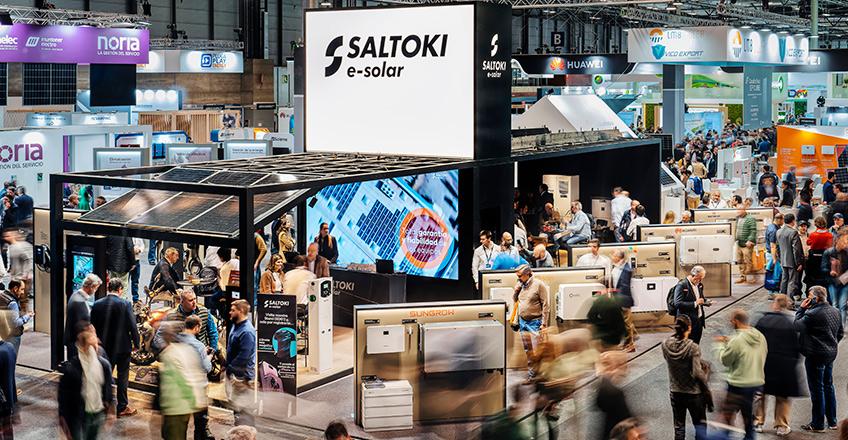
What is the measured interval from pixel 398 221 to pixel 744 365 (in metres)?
6.53

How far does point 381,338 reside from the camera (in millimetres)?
8617

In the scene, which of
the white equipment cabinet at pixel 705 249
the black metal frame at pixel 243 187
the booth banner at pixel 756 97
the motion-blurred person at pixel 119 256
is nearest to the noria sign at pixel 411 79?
the black metal frame at pixel 243 187

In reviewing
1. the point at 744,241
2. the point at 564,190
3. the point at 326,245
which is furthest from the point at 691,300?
the point at 564,190

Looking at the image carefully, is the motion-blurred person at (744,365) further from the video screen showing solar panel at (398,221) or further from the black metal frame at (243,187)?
the video screen showing solar panel at (398,221)

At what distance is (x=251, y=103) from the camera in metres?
36.4

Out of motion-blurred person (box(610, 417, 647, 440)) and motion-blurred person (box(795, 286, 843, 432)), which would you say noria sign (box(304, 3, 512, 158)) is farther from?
motion-blurred person (box(610, 417, 647, 440))

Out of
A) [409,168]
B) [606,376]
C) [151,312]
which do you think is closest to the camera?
[606,376]

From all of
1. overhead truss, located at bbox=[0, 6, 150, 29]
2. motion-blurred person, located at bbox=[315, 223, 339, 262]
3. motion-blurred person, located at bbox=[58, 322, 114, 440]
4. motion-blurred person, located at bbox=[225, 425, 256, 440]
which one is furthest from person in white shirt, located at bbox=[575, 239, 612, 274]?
overhead truss, located at bbox=[0, 6, 150, 29]

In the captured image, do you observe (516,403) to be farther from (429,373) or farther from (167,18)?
(167,18)

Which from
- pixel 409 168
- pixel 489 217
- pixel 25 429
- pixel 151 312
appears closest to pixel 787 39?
pixel 489 217

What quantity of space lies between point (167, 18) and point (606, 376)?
29003 mm

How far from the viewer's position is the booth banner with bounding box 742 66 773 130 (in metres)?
27.1

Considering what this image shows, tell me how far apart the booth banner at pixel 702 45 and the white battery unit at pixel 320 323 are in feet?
50.7

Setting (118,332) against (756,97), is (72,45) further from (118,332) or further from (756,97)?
(756,97)
